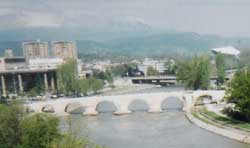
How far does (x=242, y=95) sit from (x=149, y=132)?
723 centimetres

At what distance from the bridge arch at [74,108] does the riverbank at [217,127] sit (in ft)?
40.8

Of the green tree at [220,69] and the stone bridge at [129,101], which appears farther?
the green tree at [220,69]

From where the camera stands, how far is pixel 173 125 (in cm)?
3650

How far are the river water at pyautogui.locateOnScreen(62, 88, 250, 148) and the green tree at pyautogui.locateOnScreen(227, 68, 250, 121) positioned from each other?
284cm

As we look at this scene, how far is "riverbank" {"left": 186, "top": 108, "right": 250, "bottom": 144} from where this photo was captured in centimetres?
2861

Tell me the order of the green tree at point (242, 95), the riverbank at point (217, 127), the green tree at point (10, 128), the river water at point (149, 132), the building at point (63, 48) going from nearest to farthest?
the green tree at point (10, 128) → the riverbank at point (217, 127) → the river water at point (149, 132) → the green tree at point (242, 95) → the building at point (63, 48)

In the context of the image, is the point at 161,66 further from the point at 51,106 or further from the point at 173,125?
the point at 173,125

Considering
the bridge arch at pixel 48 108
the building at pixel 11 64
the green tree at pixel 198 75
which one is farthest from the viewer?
the building at pixel 11 64

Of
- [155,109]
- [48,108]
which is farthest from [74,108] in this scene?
[155,109]

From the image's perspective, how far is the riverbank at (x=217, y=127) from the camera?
28.6 meters

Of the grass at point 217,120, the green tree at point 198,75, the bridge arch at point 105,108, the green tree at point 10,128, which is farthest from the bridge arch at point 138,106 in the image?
the green tree at point 10,128

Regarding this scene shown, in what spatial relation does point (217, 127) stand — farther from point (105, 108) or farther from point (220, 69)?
point (220, 69)

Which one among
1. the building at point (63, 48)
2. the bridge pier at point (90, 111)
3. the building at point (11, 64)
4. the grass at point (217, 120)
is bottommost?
the bridge pier at point (90, 111)

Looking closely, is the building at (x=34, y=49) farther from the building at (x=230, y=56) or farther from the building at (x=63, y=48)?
the building at (x=230, y=56)
